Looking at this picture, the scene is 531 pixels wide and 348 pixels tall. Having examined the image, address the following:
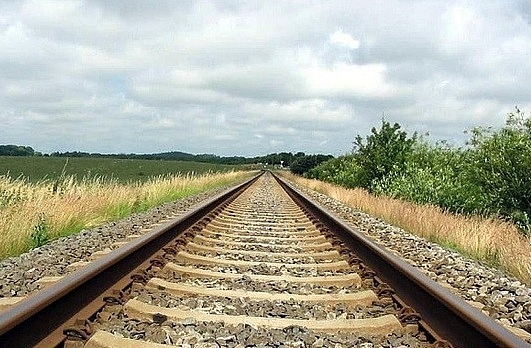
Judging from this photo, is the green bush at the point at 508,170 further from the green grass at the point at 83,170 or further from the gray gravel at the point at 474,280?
the green grass at the point at 83,170

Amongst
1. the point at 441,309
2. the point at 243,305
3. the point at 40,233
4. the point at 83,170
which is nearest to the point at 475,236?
the point at 441,309

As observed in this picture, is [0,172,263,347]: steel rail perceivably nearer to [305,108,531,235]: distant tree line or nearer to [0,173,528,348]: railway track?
[0,173,528,348]: railway track

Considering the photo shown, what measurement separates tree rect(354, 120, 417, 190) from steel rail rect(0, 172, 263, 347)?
1666cm

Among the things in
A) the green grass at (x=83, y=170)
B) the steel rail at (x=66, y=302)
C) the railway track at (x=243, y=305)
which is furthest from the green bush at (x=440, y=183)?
the steel rail at (x=66, y=302)

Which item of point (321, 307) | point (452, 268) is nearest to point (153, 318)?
point (321, 307)

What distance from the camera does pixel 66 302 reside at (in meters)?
3.22

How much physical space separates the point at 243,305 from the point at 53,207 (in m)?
5.95

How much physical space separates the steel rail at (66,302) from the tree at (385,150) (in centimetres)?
1666

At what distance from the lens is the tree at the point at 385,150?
2096 cm

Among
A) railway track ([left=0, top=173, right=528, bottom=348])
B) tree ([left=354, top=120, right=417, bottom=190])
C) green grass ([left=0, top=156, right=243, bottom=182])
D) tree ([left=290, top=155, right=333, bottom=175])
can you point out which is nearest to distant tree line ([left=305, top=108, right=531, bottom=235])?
tree ([left=354, top=120, right=417, bottom=190])

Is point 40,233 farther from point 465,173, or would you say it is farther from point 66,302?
point 465,173

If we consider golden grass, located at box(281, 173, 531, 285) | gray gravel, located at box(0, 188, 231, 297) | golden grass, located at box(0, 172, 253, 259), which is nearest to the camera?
gray gravel, located at box(0, 188, 231, 297)

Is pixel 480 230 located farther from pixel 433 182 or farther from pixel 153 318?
pixel 433 182

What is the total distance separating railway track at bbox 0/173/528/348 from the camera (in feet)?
9.53
